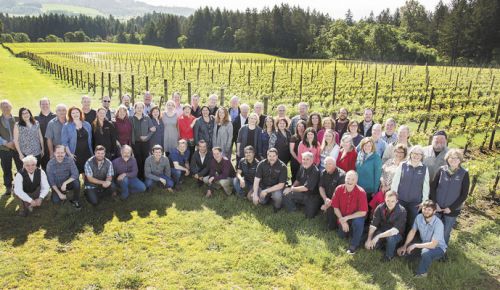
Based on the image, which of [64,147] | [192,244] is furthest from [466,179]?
[64,147]

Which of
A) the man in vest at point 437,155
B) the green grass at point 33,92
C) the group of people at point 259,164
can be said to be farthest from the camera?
the green grass at point 33,92

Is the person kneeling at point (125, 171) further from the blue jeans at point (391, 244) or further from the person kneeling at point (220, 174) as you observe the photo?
the blue jeans at point (391, 244)

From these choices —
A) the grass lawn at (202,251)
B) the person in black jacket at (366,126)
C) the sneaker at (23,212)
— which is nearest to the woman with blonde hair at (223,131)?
the grass lawn at (202,251)

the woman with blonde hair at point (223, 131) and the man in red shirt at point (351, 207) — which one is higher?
the woman with blonde hair at point (223, 131)

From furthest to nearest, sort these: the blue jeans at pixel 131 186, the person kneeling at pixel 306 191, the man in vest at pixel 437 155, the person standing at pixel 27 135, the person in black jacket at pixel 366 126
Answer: the person in black jacket at pixel 366 126, the blue jeans at pixel 131 186, the person standing at pixel 27 135, the person kneeling at pixel 306 191, the man in vest at pixel 437 155

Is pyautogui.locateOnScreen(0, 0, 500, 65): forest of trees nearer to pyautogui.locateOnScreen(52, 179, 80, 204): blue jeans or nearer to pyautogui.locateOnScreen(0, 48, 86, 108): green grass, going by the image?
pyautogui.locateOnScreen(0, 48, 86, 108): green grass

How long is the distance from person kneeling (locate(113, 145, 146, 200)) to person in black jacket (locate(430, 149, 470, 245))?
549 centimetres

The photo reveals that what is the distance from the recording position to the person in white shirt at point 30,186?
6.55 m

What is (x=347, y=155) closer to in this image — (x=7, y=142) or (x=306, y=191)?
(x=306, y=191)

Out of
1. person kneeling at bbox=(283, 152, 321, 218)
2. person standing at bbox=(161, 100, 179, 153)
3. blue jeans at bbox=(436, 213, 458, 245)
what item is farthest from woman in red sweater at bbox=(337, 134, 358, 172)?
person standing at bbox=(161, 100, 179, 153)

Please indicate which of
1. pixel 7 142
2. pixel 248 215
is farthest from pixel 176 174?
pixel 7 142

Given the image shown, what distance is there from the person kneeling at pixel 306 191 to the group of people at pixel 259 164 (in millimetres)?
19

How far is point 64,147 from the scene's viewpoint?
6.90m

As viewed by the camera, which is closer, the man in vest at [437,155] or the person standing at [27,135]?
the man in vest at [437,155]
